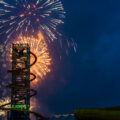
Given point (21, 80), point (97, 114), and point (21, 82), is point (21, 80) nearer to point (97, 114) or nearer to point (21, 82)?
point (21, 82)

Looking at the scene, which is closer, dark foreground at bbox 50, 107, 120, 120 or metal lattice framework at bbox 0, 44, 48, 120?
dark foreground at bbox 50, 107, 120, 120

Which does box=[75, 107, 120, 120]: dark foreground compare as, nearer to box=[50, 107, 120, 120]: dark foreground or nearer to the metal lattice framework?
box=[50, 107, 120, 120]: dark foreground

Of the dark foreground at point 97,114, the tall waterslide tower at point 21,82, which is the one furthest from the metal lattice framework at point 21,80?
the dark foreground at point 97,114

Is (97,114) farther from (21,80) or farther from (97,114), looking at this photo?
(21,80)

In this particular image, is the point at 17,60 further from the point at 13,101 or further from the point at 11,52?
the point at 13,101

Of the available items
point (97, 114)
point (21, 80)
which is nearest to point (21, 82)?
point (21, 80)

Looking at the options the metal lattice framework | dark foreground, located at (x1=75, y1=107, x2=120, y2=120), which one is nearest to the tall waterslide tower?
the metal lattice framework

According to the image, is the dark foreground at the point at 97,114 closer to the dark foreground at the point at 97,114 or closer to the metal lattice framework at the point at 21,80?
the dark foreground at the point at 97,114

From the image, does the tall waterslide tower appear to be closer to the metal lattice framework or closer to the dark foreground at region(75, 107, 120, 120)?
the metal lattice framework

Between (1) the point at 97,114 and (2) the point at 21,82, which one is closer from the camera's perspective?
(1) the point at 97,114

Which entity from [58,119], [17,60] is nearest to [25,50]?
[17,60]

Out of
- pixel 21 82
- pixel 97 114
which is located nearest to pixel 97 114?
pixel 97 114
